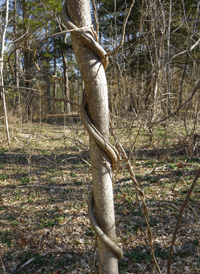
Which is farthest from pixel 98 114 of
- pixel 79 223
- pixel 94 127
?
pixel 79 223

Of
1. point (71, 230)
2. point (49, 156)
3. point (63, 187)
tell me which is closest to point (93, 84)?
point (71, 230)

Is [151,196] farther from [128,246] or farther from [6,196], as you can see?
[6,196]

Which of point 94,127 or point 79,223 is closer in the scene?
point 94,127

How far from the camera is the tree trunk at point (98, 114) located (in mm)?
1034

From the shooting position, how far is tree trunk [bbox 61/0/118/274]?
1034 millimetres

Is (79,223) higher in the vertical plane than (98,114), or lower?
lower

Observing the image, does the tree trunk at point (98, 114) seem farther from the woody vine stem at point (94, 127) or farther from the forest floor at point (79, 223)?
the forest floor at point (79, 223)

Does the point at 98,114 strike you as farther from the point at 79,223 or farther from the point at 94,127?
the point at 79,223

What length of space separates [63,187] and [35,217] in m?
0.98

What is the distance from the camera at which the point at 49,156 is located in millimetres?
6129

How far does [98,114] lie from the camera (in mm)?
1083

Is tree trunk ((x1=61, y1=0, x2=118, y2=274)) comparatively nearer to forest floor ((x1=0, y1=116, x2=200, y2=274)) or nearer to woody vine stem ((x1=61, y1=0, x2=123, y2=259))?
woody vine stem ((x1=61, y1=0, x2=123, y2=259))

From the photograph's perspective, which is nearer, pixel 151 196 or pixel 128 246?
pixel 128 246

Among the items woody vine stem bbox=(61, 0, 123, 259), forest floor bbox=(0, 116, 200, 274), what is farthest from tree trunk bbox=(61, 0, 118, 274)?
forest floor bbox=(0, 116, 200, 274)
